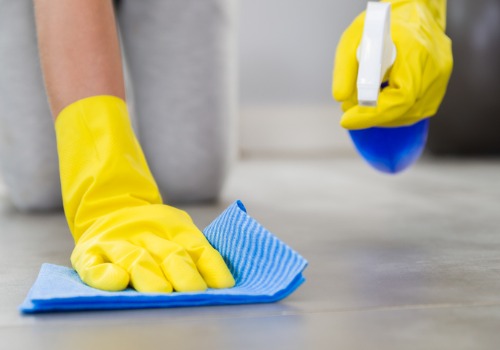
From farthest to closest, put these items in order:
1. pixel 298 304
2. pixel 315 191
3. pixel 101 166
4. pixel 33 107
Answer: pixel 315 191 → pixel 33 107 → pixel 101 166 → pixel 298 304

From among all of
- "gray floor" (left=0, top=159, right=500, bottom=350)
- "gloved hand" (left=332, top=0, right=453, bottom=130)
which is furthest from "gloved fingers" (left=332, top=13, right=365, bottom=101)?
"gray floor" (left=0, top=159, right=500, bottom=350)

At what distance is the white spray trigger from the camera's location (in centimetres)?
89

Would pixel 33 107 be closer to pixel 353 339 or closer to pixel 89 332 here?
pixel 89 332

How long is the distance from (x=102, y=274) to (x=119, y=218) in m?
0.11

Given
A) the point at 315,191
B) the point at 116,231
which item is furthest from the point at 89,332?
the point at 315,191

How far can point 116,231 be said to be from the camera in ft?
2.77

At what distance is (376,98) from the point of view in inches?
34.9

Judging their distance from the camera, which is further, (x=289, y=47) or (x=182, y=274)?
(x=289, y=47)

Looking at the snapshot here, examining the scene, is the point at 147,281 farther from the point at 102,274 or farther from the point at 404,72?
the point at 404,72

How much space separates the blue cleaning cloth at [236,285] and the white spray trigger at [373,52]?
8.1 inches

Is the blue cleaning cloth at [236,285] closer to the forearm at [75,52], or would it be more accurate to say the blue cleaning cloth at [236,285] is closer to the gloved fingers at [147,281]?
the gloved fingers at [147,281]

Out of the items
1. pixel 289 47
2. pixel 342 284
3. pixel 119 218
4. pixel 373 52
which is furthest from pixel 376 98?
pixel 289 47

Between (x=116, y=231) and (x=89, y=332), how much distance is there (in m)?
0.20

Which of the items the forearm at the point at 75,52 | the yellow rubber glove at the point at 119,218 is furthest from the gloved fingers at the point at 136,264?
the forearm at the point at 75,52
